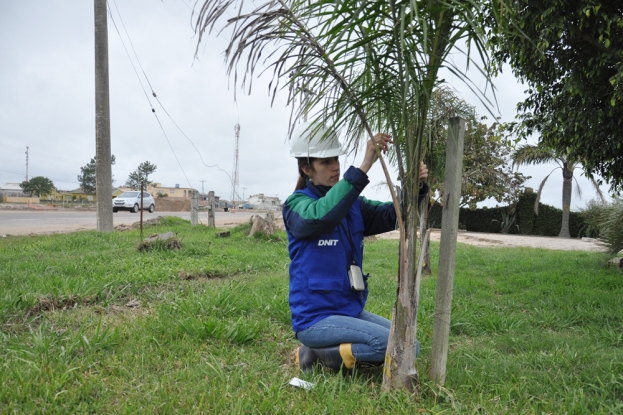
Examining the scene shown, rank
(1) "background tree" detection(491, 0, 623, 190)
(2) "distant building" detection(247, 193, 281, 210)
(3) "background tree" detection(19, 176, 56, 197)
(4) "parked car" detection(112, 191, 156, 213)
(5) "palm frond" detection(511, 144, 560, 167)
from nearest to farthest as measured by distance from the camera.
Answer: (1) "background tree" detection(491, 0, 623, 190) → (5) "palm frond" detection(511, 144, 560, 167) → (4) "parked car" detection(112, 191, 156, 213) → (3) "background tree" detection(19, 176, 56, 197) → (2) "distant building" detection(247, 193, 281, 210)

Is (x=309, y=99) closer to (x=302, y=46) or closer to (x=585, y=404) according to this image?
(x=302, y=46)

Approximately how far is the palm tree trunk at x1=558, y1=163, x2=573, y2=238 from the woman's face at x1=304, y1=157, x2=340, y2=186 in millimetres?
20102

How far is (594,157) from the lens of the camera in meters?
5.84

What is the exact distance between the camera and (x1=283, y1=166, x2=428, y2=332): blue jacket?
2.24 m

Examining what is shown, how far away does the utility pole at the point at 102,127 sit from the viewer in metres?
9.34

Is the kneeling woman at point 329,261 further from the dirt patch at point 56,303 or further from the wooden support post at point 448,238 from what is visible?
the dirt patch at point 56,303

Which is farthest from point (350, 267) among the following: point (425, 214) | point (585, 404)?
A: point (585, 404)

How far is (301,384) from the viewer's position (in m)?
2.29

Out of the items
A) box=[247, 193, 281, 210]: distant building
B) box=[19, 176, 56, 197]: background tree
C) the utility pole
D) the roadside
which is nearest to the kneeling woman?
the roadside

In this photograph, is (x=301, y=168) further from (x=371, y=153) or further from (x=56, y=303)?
(x=56, y=303)

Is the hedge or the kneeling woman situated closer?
the kneeling woman

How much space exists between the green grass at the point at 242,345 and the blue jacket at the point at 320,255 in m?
0.39

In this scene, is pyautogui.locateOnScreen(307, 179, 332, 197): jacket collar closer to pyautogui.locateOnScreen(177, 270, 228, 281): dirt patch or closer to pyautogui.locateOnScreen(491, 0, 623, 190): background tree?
pyautogui.locateOnScreen(491, 0, 623, 190): background tree

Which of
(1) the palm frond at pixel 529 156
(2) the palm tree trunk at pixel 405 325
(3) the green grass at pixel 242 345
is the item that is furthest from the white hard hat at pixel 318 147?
(1) the palm frond at pixel 529 156
